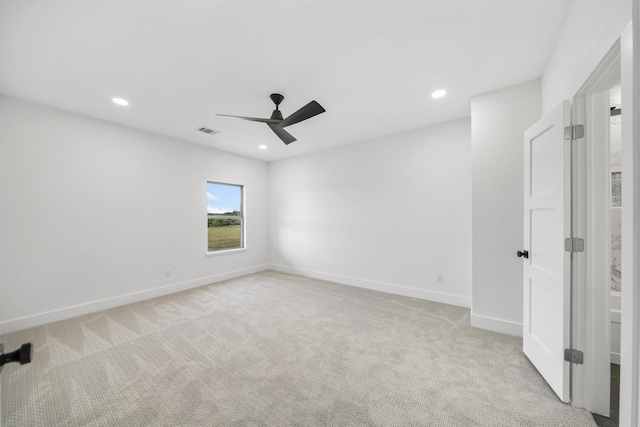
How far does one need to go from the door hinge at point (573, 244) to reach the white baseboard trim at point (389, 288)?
6.76ft

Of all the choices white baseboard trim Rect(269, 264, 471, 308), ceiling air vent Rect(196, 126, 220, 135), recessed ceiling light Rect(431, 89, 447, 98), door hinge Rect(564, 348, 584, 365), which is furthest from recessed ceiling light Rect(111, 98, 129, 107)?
door hinge Rect(564, 348, 584, 365)

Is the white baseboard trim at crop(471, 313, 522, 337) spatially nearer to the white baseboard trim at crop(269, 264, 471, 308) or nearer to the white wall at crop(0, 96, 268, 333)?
the white baseboard trim at crop(269, 264, 471, 308)

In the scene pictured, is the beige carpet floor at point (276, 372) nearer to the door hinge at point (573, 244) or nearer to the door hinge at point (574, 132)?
the door hinge at point (573, 244)

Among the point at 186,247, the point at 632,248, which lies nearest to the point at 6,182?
the point at 186,247

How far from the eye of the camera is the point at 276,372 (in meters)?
1.99

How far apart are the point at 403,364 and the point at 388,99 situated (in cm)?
280

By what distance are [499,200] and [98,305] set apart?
5.28 meters

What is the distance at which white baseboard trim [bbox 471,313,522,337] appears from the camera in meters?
2.54

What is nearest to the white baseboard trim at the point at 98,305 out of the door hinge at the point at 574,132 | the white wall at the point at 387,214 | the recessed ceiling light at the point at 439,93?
the white wall at the point at 387,214

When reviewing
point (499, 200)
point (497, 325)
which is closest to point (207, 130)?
point (499, 200)

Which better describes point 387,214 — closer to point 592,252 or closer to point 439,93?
point 439,93

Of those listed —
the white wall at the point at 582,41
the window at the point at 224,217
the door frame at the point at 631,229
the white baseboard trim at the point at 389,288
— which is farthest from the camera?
the window at the point at 224,217

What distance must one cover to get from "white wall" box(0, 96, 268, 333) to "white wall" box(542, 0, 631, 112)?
4.91 meters

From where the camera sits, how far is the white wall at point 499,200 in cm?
254
